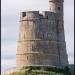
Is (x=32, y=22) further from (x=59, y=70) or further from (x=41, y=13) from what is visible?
(x=59, y=70)

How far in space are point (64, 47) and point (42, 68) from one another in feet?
9.33

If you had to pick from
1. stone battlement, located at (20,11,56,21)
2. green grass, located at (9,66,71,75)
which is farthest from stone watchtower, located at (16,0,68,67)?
green grass, located at (9,66,71,75)

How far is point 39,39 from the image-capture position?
42.0 meters

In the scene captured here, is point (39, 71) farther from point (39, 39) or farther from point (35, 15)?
point (35, 15)

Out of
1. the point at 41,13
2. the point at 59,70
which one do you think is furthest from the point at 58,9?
the point at 59,70

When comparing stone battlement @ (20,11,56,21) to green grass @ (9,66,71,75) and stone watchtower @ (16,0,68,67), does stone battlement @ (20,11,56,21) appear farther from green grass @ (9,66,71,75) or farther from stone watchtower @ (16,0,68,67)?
green grass @ (9,66,71,75)

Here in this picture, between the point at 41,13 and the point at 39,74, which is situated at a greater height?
the point at 41,13

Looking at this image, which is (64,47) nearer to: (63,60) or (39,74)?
(63,60)

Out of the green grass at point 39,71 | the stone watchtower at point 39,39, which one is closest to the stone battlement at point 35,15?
the stone watchtower at point 39,39

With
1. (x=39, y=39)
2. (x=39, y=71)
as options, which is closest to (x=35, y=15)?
(x=39, y=39)

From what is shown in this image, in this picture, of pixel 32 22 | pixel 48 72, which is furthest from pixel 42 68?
pixel 32 22

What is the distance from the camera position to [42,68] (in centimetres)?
4138

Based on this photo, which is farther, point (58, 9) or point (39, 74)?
point (58, 9)

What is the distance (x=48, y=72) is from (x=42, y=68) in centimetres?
106
